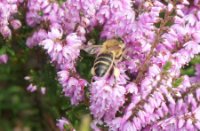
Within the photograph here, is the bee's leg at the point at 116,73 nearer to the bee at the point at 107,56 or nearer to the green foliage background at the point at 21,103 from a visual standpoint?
the bee at the point at 107,56

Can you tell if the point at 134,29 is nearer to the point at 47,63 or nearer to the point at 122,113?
the point at 122,113

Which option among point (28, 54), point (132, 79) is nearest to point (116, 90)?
point (132, 79)

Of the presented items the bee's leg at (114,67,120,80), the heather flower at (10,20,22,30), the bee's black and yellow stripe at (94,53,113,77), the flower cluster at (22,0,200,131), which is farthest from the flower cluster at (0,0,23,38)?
the bee's leg at (114,67,120,80)

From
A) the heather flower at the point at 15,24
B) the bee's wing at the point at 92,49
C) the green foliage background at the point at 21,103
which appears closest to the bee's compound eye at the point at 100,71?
the bee's wing at the point at 92,49

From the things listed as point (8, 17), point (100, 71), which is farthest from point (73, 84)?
point (8, 17)

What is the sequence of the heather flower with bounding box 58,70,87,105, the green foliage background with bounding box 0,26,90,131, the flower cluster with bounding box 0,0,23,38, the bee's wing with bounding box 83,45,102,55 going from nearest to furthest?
the heather flower with bounding box 58,70,87,105 → the bee's wing with bounding box 83,45,102,55 → the flower cluster with bounding box 0,0,23,38 → the green foliage background with bounding box 0,26,90,131

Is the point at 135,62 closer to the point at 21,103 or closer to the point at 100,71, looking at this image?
the point at 100,71

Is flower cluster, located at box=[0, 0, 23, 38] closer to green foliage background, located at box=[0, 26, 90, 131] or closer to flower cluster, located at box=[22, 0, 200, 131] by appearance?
flower cluster, located at box=[22, 0, 200, 131]
